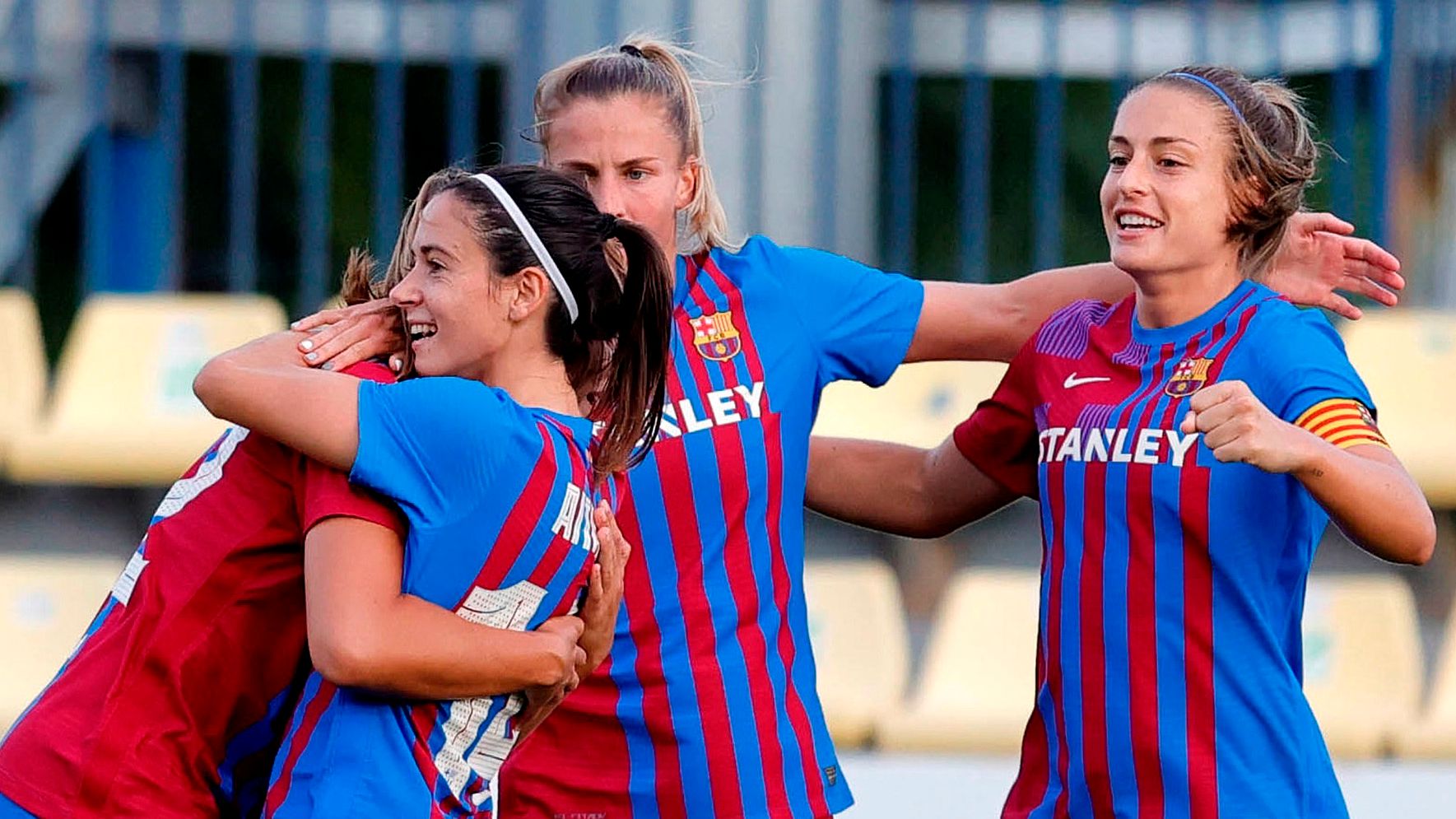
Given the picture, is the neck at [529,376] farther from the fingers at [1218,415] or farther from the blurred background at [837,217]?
the blurred background at [837,217]

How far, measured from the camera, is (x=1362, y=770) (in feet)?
14.3

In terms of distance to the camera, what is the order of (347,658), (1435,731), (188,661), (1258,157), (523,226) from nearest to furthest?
(347,658), (188,661), (523,226), (1258,157), (1435,731)

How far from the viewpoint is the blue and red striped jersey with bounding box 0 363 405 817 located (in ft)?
6.53

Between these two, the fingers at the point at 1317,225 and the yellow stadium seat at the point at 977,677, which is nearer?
the fingers at the point at 1317,225

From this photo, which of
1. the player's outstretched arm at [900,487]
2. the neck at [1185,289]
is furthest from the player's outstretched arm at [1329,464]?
the player's outstretched arm at [900,487]

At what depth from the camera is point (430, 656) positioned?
6.32 ft

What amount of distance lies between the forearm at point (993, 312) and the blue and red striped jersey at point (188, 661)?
0.95m

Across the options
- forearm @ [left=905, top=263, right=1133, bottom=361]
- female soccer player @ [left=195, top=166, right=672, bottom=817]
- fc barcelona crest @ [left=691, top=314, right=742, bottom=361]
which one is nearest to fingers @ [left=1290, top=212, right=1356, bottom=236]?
forearm @ [left=905, top=263, right=1133, bottom=361]

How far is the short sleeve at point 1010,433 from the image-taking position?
254 centimetres

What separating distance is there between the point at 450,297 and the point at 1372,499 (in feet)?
3.32

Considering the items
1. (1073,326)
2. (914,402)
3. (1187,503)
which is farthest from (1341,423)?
(914,402)

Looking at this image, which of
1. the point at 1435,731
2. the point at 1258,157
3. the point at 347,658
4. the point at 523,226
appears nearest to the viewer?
the point at 347,658

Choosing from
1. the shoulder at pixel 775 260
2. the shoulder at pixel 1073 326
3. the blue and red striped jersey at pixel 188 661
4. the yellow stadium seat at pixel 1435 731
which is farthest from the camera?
the yellow stadium seat at pixel 1435 731

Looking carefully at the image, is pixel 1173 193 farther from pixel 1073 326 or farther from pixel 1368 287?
pixel 1368 287
